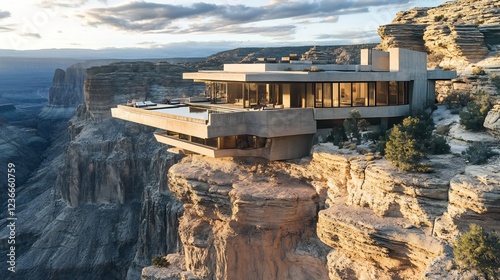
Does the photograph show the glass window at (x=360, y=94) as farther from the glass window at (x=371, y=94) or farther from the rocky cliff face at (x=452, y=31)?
the rocky cliff face at (x=452, y=31)

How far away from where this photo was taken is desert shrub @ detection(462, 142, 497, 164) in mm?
18281

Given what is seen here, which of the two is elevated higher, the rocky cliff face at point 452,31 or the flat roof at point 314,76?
the rocky cliff face at point 452,31

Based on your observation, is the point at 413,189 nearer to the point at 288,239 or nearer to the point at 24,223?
the point at 288,239

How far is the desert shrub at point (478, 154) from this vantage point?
720 inches

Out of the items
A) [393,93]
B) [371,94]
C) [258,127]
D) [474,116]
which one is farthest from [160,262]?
[474,116]

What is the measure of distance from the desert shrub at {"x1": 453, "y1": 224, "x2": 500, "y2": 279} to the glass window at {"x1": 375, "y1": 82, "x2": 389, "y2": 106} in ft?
42.8

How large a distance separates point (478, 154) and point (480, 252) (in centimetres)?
557

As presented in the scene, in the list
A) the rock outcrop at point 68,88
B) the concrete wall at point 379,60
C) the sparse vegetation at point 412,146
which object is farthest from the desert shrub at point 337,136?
the rock outcrop at point 68,88

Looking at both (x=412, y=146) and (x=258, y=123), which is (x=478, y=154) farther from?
(x=258, y=123)

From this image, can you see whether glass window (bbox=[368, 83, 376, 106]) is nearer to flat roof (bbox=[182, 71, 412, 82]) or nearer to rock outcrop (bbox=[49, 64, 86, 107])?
flat roof (bbox=[182, 71, 412, 82])

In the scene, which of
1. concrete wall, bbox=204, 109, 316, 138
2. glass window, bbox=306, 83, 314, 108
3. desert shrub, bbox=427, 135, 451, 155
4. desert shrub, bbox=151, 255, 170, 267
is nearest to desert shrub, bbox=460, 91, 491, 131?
desert shrub, bbox=427, 135, 451, 155

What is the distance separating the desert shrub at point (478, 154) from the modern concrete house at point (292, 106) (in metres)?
7.53

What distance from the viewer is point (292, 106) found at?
86.5ft

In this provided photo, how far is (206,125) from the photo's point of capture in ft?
75.7
